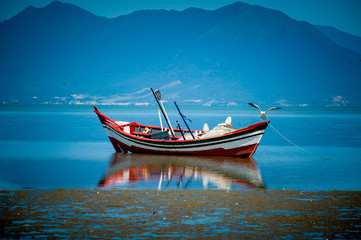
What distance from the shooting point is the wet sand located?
13.7 m

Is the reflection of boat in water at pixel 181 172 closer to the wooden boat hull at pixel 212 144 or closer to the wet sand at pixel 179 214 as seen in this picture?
the wooden boat hull at pixel 212 144

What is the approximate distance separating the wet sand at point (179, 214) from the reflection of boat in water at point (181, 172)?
262cm

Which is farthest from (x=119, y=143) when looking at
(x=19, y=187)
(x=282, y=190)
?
(x=282, y=190)

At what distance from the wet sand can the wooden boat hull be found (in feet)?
38.6

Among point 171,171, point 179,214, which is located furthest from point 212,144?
point 179,214

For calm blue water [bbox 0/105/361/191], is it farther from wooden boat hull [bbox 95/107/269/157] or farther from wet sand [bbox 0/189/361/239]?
wet sand [bbox 0/189/361/239]

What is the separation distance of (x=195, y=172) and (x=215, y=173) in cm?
109

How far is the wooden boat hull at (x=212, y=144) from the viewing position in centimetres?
3148

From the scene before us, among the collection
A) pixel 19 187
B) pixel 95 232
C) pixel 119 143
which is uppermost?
pixel 119 143

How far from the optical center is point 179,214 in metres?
15.7

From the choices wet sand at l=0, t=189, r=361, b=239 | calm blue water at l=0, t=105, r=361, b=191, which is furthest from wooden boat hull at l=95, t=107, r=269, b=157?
wet sand at l=0, t=189, r=361, b=239

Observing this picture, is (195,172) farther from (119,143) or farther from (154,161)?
(119,143)

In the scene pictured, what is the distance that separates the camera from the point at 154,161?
101 feet

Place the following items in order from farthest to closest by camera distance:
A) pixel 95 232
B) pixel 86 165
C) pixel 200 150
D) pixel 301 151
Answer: pixel 301 151 → pixel 200 150 → pixel 86 165 → pixel 95 232
